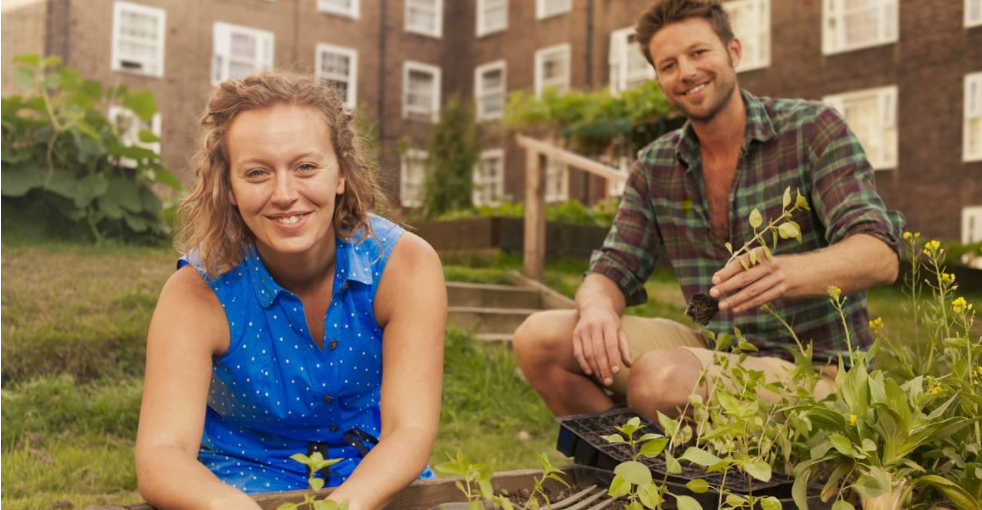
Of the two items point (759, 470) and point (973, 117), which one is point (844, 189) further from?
point (973, 117)

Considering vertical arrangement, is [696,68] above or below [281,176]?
above

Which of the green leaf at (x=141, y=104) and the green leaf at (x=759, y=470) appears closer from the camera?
the green leaf at (x=759, y=470)

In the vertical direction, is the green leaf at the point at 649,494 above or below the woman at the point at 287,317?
below

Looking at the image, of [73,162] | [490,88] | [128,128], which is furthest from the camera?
[490,88]

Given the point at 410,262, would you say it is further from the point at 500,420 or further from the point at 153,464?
the point at 500,420

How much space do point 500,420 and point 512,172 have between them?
1381cm

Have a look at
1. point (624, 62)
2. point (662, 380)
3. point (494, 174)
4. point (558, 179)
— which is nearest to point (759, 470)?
point (662, 380)

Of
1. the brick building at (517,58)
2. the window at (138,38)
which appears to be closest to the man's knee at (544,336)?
the brick building at (517,58)

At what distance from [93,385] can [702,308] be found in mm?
2679

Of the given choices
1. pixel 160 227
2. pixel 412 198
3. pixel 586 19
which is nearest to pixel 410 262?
pixel 160 227

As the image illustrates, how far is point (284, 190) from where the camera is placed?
1.48 m

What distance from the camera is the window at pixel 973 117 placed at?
11633 millimetres

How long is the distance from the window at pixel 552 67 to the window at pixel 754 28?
3562 millimetres

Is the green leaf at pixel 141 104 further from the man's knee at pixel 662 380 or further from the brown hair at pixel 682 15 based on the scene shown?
the man's knee at pixel 662 380
